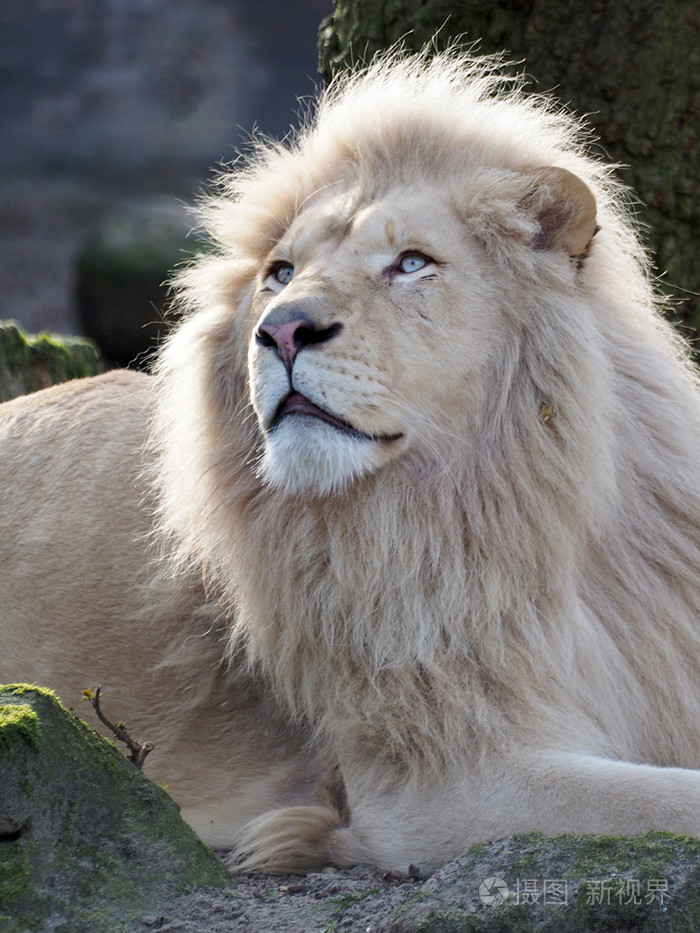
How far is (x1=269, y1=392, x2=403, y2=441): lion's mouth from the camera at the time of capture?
2545mm

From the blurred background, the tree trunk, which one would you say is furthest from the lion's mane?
the blurred background

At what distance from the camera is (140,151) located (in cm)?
1279

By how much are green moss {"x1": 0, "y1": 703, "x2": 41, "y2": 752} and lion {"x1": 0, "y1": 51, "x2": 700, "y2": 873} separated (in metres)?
0.82

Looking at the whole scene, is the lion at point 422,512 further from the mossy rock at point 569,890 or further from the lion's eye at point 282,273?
the mossy rock at point 569,890

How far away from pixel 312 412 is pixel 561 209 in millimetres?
779

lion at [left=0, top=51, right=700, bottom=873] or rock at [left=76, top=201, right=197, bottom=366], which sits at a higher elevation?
rock at [left=76, top=201, right=197, bottom=366]

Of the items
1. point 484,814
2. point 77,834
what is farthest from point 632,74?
point 77,834

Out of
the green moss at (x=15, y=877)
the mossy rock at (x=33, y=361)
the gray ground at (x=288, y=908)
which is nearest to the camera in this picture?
the green moss at (x=15, y=877)

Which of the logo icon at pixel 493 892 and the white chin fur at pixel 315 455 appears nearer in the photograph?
the logo icon at pixel 493 892

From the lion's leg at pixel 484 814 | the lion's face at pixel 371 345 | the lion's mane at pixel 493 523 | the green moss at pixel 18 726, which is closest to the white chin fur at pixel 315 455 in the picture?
the lion's face at pixel 371 345

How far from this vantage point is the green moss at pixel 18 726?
1998 mm

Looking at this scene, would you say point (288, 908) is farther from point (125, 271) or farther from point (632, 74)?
point (125, 271)

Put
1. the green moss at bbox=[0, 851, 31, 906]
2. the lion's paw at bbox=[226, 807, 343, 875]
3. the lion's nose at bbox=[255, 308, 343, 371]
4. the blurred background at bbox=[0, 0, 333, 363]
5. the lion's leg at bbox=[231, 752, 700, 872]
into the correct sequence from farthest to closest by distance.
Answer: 1. the blurred background at bbox=[0, 0, 333, 363]
2. the lion's paw at bbox=[226, 807, 343, 875]
3. the lion's nose at bbox=[255, 308, 343, 371]
4. the lion's leg at bbox=[231, 752, 700, 872]
5. the green moss at bbox=[0, 851, 31, 906]

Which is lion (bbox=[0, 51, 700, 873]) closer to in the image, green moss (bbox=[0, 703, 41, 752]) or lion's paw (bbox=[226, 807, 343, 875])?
lion's paw (bbox=[226, 807, 343, 875])
